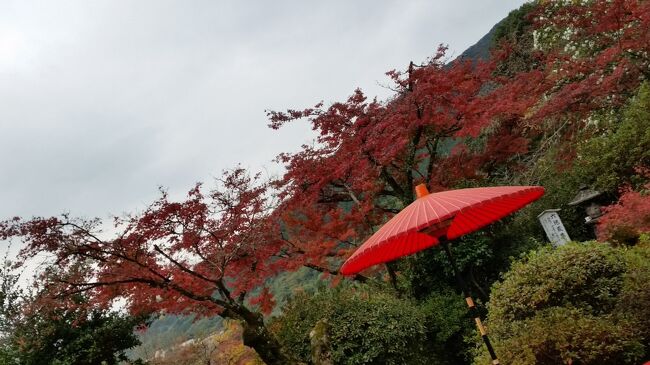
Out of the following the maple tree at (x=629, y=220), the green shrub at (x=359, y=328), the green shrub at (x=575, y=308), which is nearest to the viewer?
the green shrub at (x=575, y=308)

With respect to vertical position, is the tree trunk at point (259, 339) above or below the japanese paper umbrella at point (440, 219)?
below

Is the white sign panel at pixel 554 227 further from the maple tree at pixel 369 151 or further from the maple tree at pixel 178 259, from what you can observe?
the maple tree at pixel 178 259

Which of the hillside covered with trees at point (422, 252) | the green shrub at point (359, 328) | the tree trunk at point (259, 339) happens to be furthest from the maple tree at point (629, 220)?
the tree trunk at point (259, 339)

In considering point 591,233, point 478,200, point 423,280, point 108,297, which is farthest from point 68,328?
point 591,233

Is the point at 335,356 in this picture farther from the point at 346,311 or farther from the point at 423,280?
the point at 423,280

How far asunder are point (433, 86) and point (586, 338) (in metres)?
6.67

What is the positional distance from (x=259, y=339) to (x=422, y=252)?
14.8ft

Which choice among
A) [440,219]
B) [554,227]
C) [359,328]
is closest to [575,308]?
[440,219]

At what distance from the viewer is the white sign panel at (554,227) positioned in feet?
32.7

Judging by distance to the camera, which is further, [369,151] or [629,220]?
[369,151]

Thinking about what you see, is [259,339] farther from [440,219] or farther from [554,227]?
[554,227]

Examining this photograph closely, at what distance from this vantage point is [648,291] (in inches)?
190

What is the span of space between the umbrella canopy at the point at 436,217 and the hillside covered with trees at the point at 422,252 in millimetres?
1483

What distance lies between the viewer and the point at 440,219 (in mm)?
3652
